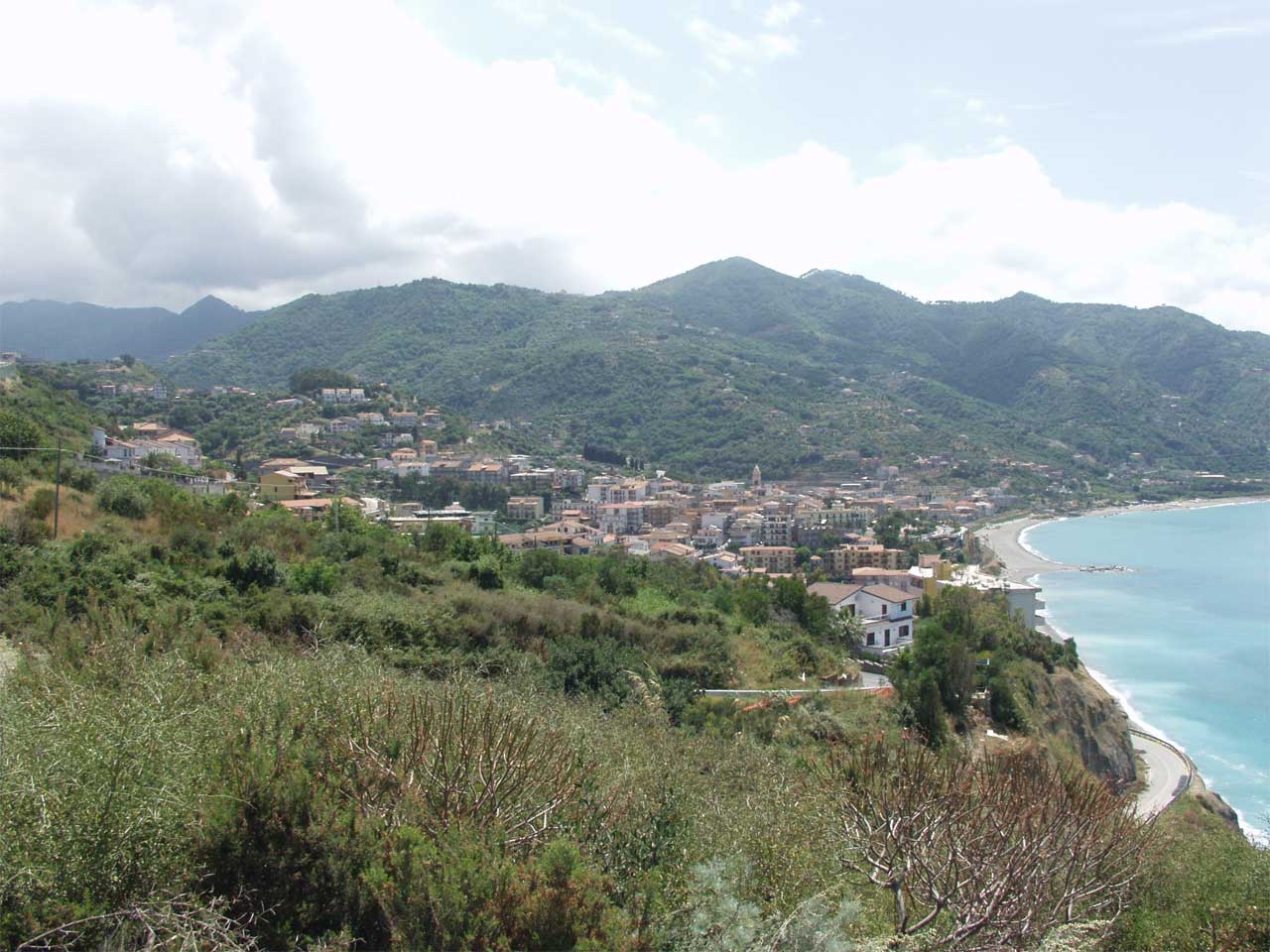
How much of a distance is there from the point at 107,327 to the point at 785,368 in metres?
64.4

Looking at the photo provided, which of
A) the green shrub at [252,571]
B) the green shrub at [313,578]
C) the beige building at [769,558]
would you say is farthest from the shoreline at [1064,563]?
the green shrub at [252,571]

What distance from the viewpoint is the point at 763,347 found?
96375mm

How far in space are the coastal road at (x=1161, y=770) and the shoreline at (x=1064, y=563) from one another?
1.08 feet

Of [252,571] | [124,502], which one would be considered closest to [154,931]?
[252,571]

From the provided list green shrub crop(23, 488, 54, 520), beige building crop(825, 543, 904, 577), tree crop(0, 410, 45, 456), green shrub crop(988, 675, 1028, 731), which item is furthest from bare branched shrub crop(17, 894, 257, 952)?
beige building crop(825, 543, 904, 577)

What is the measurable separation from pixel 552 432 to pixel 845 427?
24.3m

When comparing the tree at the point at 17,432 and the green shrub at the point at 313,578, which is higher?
the tree at the point at 17,432

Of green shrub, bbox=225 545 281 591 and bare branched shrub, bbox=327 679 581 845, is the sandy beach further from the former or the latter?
bare branched shrub, bbox=327 679 581 845

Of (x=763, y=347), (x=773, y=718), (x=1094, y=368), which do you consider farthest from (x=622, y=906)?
(x=1094, y=368)

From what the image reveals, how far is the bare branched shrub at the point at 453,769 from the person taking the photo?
446 centimetres

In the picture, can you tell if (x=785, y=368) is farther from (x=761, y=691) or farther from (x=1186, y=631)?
(x=761, y=691)

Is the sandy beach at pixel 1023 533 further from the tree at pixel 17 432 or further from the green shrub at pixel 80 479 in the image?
the tree at pixel 17 432

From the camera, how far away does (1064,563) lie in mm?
45406

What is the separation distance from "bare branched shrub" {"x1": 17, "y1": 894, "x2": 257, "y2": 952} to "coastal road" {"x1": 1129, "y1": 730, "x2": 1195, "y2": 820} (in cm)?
1712
